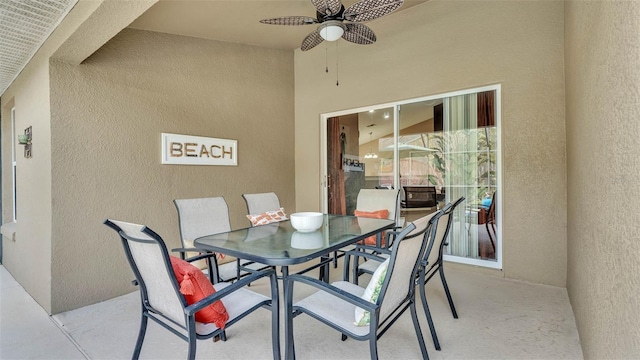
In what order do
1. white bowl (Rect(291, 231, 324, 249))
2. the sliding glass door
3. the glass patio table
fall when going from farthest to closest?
the sliding glass door < white bowl (Rect(291, 231, 324, 249)) < the glass patio table

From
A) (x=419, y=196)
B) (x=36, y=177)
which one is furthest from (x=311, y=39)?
(x=36, y=177)

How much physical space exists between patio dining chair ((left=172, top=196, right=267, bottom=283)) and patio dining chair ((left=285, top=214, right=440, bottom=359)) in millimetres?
794

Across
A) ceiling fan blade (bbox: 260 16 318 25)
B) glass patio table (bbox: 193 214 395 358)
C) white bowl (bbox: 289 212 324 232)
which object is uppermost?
ceiling fan blade (bbox: 260 16 318 25)

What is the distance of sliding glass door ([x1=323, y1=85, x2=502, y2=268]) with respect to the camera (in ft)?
10.8

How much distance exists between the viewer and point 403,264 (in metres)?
1.43

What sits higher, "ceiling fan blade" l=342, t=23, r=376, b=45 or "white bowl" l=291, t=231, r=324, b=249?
"ceiling fan blade" l=342, t=23, r=376, b=45

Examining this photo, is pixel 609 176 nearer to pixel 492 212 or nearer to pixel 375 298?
pixel 375 298

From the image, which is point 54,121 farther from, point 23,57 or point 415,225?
point 415,225

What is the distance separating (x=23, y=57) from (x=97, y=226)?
174cm

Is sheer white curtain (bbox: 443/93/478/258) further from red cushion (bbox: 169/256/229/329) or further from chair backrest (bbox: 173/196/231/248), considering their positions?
red cushion (bbox: 169/256/229/329)

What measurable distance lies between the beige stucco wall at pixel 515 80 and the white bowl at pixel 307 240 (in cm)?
226

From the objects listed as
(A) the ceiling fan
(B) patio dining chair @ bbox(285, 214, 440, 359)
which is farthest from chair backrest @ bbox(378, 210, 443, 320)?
(A) the ceiling fan

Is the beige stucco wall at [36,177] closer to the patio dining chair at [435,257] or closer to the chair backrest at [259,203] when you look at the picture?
the chair backrest at [259,203]

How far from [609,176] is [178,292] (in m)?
1.87
